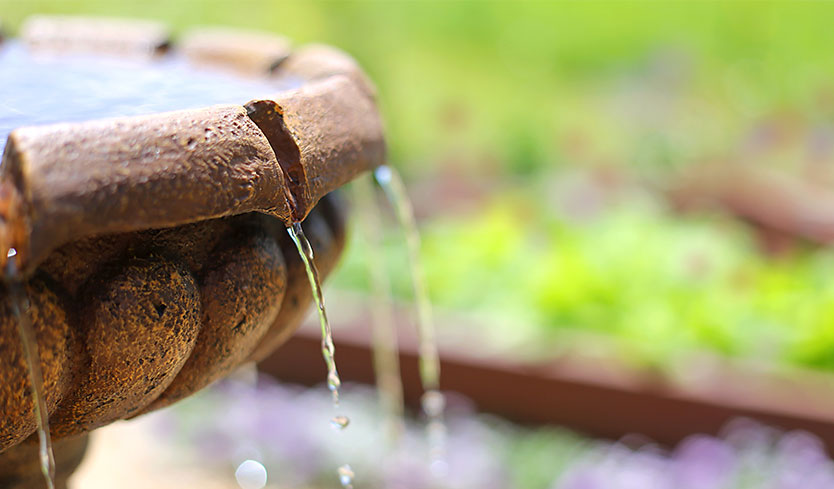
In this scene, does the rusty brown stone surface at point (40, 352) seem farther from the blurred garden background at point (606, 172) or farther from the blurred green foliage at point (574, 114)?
the blurred green foliage at point (574, 114)

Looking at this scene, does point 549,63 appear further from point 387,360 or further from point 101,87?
Result: point 101,87

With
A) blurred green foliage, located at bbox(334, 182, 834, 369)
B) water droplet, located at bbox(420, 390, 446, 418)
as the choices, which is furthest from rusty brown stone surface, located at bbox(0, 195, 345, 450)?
blurred green foliage, located at bbox(334, 182, 834, 369)

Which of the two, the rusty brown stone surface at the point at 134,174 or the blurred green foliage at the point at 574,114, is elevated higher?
the rusty brown stone surface at the point at 134,174

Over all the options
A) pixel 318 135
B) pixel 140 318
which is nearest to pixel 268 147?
pixel 318 135

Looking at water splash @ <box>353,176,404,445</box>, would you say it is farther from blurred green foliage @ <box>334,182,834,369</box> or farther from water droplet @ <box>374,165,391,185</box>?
water droplet @ <box>374,165,391,185</box>

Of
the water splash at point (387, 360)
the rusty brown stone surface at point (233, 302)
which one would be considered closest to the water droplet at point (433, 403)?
the water splash at point (387, 360)

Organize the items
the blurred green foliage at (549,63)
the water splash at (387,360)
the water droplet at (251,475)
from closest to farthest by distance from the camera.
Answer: the water droplet at (251,475) → the water splash at (387,360) → the blurred green foliage at (549,63)
